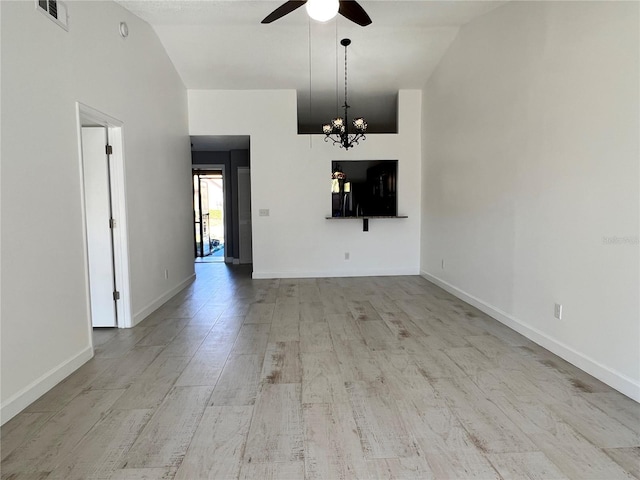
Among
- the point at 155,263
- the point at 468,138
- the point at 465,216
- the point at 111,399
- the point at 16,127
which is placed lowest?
the point at 111,399

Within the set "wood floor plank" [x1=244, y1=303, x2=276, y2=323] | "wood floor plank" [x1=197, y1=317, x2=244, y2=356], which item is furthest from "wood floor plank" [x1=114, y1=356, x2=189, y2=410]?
"wood floor plank" [x1=244, y1=303, x2=276, y2=323]

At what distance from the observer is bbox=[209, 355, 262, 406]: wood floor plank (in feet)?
7.34

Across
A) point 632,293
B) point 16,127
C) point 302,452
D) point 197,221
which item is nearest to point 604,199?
point 632,293

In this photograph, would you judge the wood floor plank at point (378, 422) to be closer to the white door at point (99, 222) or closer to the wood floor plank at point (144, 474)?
the wood floor plank at point (144, 474)

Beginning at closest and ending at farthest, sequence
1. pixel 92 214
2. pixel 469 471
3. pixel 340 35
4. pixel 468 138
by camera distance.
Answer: pixel 469 471, pixel 92 214, pixel 468 138, pixel 340 35

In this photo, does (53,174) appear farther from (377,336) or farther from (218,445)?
(377,336)

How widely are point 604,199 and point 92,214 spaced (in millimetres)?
4268

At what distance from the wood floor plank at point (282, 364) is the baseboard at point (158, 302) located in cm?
164

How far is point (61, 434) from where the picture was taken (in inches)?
75.0

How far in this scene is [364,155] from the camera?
6.06m

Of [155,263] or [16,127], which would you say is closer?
[16,127]

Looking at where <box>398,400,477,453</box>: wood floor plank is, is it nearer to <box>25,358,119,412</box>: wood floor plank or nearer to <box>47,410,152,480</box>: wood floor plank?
<box>47,410,152,480</box>: wood floor plank

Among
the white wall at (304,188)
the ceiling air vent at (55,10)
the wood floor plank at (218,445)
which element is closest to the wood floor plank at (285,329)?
→ the wood floor plank at (218,445)

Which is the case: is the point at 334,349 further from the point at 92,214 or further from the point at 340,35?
the point at 340,35
